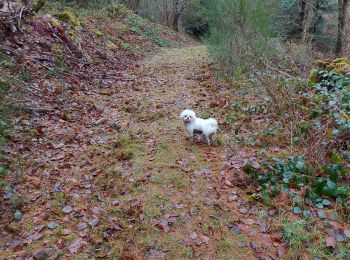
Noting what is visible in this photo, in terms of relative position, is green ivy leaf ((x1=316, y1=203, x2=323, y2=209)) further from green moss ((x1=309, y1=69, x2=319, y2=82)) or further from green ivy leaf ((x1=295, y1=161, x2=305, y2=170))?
green moss ((x1=309, y1=69, x2=319, y2=82))

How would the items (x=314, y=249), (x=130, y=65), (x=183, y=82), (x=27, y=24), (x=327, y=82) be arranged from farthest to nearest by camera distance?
1. (x=130, y=65)
2. (x=183, y=82)
3. (x=27, y=24)
4. (x=327, y=82)
5. (x=314, y=249)

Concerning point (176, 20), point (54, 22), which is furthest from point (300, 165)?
point (176, 20)

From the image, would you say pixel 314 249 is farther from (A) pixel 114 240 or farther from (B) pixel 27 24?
(B) pixel 27 24

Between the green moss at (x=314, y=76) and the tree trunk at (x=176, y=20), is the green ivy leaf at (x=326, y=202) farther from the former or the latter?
the tree trunk at (x=176, y=20)

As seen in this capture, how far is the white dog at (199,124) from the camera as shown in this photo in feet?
18.6

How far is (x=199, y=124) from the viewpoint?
572 centimetres

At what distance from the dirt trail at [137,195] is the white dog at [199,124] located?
33 cm

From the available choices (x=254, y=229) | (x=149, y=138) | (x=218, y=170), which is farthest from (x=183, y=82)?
(x=254, y=229)

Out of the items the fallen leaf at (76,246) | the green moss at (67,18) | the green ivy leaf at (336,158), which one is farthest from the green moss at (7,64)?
the green ivy leaf at (336,158)

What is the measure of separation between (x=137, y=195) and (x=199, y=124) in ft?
6.23

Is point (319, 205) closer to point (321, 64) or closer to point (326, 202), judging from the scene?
point (326, 202)

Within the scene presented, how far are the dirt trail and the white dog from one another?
0.33m

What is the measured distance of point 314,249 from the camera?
11.4 ft

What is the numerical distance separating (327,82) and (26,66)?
7.26 metres
